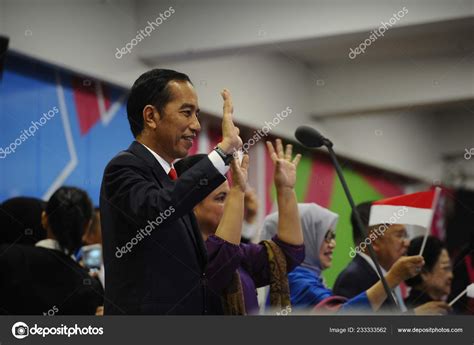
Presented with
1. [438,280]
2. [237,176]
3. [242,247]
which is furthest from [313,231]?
[438,280]

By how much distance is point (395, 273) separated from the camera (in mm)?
2041

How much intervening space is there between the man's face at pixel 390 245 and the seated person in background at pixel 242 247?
605mm

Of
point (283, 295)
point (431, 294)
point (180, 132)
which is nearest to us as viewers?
point (180, 132)

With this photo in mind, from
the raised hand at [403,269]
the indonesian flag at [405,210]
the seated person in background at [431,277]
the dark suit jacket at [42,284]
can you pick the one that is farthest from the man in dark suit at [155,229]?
the seated person in background at [431,277]

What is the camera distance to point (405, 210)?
92.3 inches

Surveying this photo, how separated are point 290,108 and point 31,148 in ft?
3.46

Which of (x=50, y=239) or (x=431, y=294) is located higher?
(x=50, y=239)

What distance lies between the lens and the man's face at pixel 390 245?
2.40 meters

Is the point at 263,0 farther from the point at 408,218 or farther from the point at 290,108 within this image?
the point at 408,218

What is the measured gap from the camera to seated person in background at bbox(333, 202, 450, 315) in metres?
2.25

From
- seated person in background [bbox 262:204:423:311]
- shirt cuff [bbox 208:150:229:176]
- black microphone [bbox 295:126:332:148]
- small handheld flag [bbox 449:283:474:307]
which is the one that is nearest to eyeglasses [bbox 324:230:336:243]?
seated person in background [bbox 262:204:423:311]

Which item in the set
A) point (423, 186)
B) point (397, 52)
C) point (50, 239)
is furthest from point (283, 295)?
point (423, 186)

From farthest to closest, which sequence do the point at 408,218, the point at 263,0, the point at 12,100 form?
the point at 263,0
the point at 12,100
the point at 408,218

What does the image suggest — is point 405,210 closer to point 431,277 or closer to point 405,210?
point 405,210
